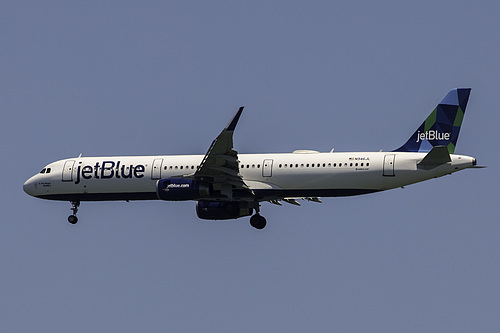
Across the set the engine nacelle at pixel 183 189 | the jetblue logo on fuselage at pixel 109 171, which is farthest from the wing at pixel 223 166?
the jetblue logo on fuselage at pixel 109 171

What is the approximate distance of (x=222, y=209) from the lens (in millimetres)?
60375

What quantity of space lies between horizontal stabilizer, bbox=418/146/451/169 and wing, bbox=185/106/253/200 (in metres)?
9.22

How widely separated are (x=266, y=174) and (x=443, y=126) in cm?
937

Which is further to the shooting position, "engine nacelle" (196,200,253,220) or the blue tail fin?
"engine nacelle" (196,200,253,220)

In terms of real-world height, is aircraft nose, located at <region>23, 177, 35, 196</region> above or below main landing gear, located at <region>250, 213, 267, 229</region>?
above

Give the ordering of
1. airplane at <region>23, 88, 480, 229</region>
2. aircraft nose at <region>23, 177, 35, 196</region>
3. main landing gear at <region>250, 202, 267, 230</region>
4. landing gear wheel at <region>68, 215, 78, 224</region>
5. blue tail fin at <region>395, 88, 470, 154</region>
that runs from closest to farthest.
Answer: airplane at <region>23, 88, 480, 229</region> < blue tail fin at <region>395, 88, 470, 154</region> < main landing gear at <region>250, 202, 267, 230</region> < landing gear wheel at <region>68, 215, 78, 224</region> < aircraft nose at <region>23, 177, 35, 196</region>

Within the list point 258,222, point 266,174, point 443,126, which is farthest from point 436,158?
point 258,222

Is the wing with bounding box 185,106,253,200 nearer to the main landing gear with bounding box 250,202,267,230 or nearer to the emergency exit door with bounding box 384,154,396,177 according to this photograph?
the main landing gear with bounding box 250,202,267,230

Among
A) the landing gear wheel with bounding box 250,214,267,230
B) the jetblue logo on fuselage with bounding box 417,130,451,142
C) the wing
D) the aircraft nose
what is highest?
the jetblue logo on fuselage with bounding box 417,130,451,142

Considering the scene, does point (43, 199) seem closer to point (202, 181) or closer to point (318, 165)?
point (202, 181)

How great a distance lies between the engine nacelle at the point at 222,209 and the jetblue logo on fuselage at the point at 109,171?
12.7 ft

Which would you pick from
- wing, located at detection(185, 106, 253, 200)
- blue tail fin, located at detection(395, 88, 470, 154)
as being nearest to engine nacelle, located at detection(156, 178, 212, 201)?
wing, located at detection(185, 106, 253, 200)

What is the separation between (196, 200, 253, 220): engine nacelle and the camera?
60.3 m

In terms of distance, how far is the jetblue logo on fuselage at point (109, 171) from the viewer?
60.2m
